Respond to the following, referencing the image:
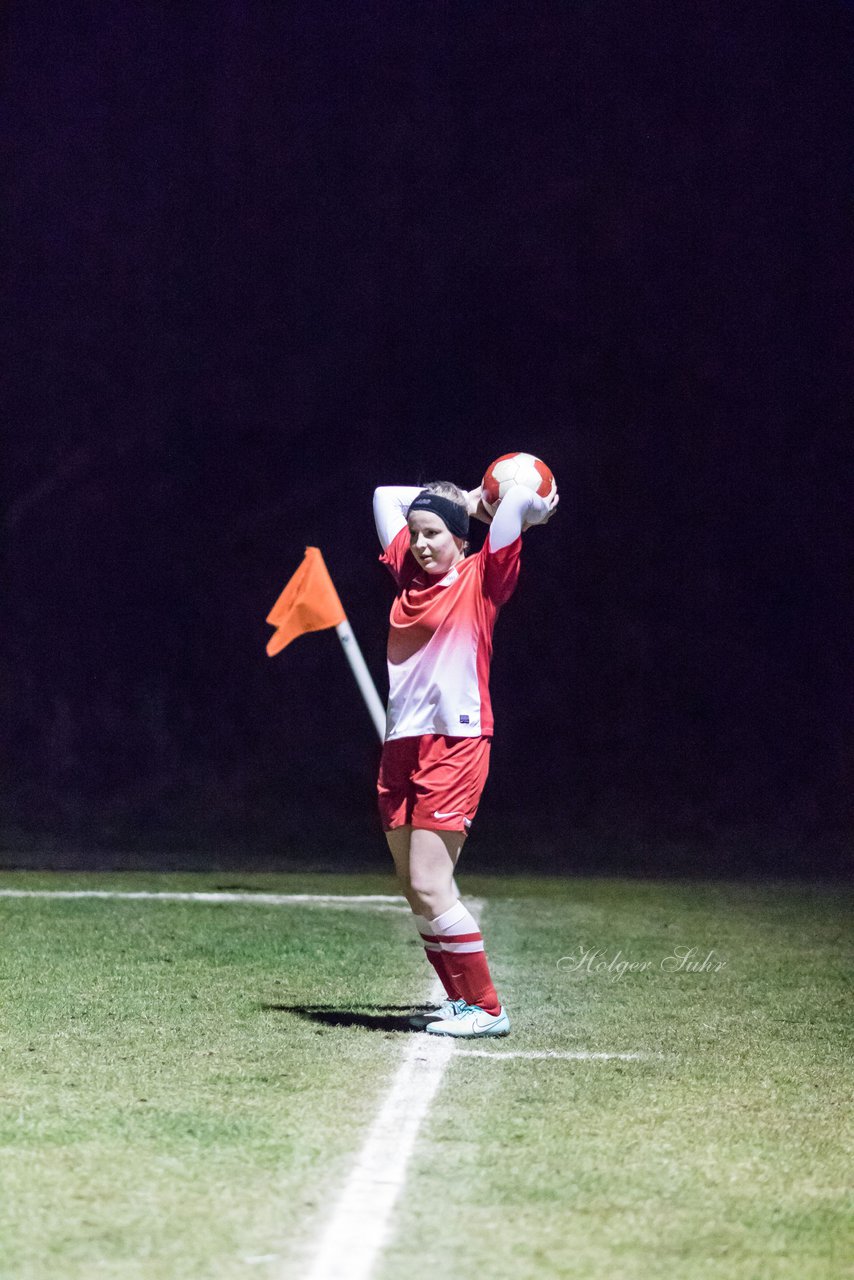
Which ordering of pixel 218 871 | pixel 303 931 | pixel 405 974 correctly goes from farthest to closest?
pixel 218 871 → pixel 303 931 → pixel 405 974

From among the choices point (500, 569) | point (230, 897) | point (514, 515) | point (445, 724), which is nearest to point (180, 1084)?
point (445, 724)

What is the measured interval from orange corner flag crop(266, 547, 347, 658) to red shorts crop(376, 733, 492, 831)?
4.31 feet

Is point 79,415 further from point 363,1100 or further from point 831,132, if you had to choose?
point 363,1100

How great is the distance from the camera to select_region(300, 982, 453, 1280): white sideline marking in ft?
7.17

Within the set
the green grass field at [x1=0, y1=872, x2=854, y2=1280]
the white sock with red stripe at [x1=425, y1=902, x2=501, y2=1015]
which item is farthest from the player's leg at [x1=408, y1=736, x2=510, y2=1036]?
the green grass field at [x1=0, y1=872, x2=854, y2=1280]

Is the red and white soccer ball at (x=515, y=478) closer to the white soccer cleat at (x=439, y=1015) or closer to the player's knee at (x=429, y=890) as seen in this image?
the player's knee at (x=429, y=890)

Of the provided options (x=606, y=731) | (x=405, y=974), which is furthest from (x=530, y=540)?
(x=405, y=974)

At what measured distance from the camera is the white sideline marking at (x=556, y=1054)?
3594 millimetres

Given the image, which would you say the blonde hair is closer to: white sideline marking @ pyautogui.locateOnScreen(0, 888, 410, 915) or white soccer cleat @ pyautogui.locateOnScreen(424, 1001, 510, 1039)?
white soccer cleat @ pyautogui.locateOnScreen(424, 1001, 510, 1039)

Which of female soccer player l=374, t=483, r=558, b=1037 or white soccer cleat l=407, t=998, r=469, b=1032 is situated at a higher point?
female soccer player l=374, t=483, r=558, b=1037

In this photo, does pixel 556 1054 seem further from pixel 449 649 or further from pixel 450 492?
pixel 450 492

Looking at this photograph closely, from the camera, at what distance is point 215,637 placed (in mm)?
8844

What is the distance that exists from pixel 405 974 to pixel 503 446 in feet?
14.4

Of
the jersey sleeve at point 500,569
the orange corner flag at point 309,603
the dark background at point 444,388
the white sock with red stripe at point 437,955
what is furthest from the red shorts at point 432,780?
the dark background at point 444,388
